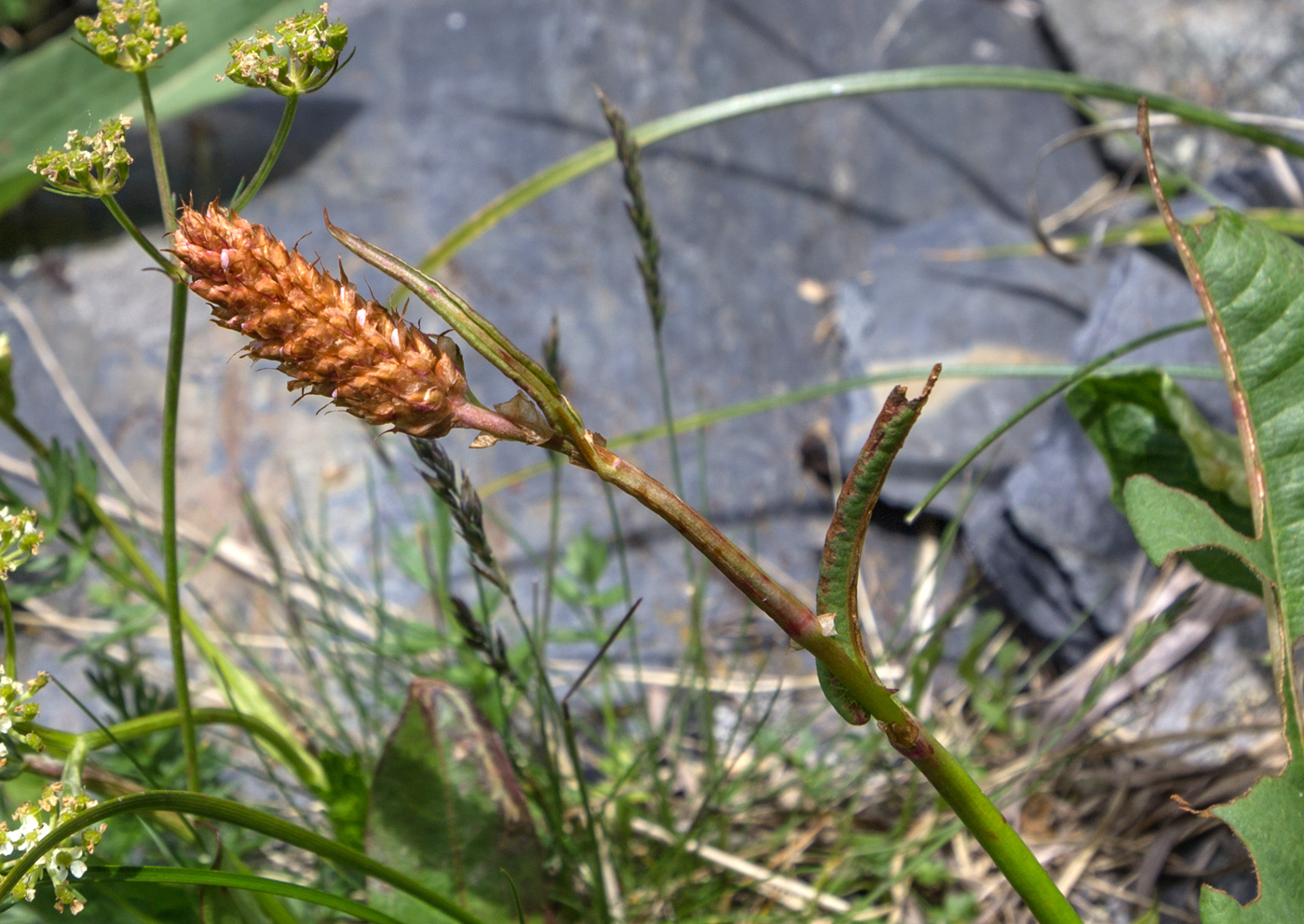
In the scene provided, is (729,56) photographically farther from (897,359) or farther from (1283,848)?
(1283,848)

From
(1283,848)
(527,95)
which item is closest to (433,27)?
(527,95)

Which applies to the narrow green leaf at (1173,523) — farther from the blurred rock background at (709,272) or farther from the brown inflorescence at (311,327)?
the blurred rock background at (709,272)

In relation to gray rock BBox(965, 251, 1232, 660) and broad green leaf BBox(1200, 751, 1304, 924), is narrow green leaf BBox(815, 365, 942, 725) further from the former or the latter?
gray rock BBox(965, 251, 1232, 660)

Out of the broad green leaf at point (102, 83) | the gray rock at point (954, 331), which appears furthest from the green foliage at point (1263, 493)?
the broad green leaf at point (102, 83)

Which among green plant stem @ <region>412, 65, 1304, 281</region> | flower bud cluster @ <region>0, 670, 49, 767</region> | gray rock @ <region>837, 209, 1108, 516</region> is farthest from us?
gray rock @ <region>837, 209, 1108, 516</region>

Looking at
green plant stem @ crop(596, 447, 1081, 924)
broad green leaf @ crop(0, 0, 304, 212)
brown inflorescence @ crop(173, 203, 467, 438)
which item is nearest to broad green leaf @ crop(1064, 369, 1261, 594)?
green plant stem @ crop(596, 447, 1081, 924)

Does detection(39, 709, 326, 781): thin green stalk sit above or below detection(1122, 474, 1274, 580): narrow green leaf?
below
